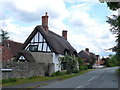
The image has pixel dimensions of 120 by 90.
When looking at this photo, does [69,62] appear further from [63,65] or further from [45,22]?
[45,22]

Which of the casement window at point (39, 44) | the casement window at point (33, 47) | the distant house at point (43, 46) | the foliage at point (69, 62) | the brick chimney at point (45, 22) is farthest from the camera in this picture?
the foliage at point (69, 62)

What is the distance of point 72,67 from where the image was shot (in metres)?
46.9

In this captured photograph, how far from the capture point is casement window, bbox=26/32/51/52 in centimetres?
4178

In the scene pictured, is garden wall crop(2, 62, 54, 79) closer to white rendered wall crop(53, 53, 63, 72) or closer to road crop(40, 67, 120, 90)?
road crop(40, 67, 120, 90)

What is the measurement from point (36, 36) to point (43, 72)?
10.0 m

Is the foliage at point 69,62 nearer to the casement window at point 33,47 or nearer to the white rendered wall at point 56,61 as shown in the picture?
the white rendered wall at point 56,61

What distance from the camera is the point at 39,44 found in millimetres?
42250

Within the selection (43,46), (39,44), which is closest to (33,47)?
(39,44)

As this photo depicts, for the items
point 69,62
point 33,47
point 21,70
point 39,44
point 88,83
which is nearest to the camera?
point 88,83

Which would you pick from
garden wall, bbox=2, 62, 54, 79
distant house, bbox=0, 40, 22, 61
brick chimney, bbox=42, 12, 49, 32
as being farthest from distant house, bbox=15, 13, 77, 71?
garden wall, bbox=2, 62, 54, 79

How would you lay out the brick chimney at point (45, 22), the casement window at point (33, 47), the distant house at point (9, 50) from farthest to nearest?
the brick chimney at point (45, 22) → the distant house at point (9, 50) → the casement window at point (33, 47)

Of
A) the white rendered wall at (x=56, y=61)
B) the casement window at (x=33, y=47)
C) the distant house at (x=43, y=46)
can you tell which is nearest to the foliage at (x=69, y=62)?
the white rendered wall at (x=56, y=61)

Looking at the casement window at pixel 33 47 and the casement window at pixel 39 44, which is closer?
the casement window at pixel 39 44

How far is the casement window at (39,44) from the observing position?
4178 cm
